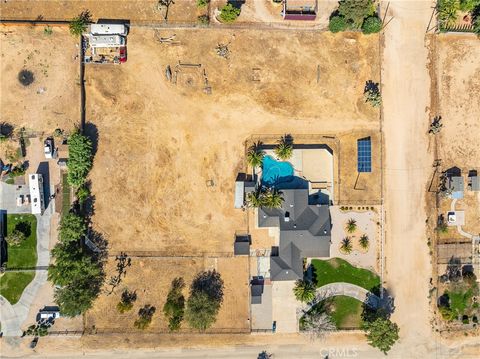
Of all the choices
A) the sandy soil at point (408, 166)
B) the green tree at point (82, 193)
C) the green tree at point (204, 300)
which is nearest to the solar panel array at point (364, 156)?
the sandy soil at point (408, 166)

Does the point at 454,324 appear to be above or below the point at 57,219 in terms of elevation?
below

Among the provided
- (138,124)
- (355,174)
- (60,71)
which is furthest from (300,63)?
(60,71)

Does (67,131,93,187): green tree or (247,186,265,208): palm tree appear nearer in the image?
(67,131,93,187): green tree

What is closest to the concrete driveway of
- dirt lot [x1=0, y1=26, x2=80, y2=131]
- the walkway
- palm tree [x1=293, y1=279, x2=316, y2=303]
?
palm tree [x1=293, y1=279, x2=316, y2=303]

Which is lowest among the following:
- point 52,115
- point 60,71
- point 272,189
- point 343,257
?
point 343,257

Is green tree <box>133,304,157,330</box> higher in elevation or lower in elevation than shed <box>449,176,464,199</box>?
lower

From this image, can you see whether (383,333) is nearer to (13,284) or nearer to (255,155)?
(255,155)

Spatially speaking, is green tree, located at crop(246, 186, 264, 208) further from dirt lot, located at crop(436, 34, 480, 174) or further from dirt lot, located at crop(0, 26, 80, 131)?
dirt lot, located at crop(436, 34, 480, 174)

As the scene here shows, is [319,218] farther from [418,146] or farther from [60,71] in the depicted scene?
[60,71]
